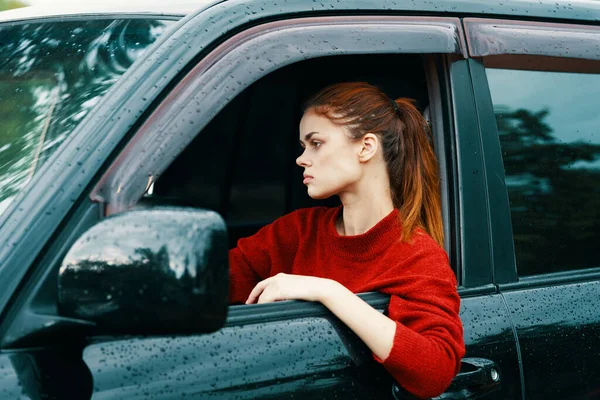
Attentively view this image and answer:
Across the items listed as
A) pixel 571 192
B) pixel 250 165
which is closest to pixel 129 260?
pixel 571 192

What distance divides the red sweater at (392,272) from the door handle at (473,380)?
2.9 inches

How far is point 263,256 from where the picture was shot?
240 cm

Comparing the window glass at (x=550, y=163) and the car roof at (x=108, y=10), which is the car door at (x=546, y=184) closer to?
the window glass at (x=550, y=163)

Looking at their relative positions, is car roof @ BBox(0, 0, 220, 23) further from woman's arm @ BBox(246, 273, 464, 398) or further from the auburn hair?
woman's arm @ BBox(246, 273, 464, 398)

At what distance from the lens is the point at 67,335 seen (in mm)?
1471

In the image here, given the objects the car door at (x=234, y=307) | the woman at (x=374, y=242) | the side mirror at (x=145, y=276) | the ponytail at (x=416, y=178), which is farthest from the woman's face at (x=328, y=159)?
the side mirror at (x=145, y=276)

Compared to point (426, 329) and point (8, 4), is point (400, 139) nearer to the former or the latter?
point (426, 329)

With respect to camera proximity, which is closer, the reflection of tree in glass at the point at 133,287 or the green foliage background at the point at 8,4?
the reflection of tree in glass at the point at 133,287

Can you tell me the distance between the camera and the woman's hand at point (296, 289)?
1750 millimetres

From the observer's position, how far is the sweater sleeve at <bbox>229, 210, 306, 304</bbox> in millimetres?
2367

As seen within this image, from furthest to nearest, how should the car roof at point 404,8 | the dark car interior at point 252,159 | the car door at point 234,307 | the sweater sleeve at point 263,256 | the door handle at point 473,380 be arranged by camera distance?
the dark car interior at point 252,159, the sweater sleeve at point 263,256, the car roof at point 404,8, the door handle at point 473,380, the car door at point 234,307

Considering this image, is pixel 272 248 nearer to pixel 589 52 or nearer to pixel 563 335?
pixel 563 335

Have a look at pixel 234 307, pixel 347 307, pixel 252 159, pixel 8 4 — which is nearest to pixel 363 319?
pixel 347 307

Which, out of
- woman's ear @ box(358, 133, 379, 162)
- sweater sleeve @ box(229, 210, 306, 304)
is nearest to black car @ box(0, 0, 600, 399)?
woman's ear @ box(358, 133, 379, 162)
